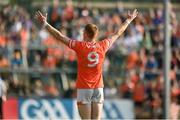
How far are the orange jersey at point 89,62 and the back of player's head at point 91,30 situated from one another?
0.55 feet

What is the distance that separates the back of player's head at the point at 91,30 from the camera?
1069 centimetres

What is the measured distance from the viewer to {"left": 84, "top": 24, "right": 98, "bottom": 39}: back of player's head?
35.1 feet

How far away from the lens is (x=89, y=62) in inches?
430

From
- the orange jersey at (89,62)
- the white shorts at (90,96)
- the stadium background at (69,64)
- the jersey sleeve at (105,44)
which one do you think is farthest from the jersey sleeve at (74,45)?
the stadium background at (69,64)

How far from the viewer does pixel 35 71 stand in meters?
21.7

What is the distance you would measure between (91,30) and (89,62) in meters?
0.54

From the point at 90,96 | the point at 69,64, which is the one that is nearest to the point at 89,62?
the point at 90,96

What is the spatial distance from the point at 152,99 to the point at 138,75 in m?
1.05

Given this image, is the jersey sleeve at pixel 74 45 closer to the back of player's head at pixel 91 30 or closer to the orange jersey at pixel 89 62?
the orange jersey at pixel 89 62

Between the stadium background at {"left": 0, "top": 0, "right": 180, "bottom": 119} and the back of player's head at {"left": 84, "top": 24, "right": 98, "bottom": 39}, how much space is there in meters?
9.51

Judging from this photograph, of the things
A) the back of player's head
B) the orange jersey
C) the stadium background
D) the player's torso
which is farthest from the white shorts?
the stadium background

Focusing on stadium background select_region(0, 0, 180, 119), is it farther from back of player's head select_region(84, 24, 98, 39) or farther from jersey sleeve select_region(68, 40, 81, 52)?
back of player's head select_region(84, 24, 98, 39)

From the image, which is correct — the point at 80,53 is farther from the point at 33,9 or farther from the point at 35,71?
the point at 33,9

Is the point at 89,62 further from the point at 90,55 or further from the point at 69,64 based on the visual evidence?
the point at 69,64
